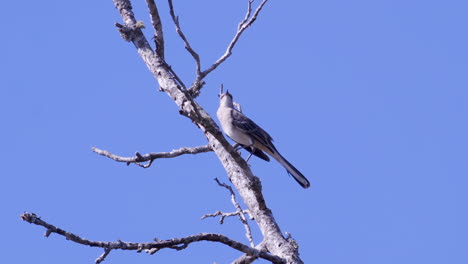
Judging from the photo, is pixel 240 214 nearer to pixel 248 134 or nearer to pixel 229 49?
pixel 229 49

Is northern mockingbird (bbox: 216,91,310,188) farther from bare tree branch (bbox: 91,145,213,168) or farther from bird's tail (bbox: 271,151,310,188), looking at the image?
bare tree branch (bbox: 91,145,213,168)

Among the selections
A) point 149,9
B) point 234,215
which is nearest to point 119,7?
point 149,9

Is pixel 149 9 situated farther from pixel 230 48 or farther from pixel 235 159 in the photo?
pixel 235 159

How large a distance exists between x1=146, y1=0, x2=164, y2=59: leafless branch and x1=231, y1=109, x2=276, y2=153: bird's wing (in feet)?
7.67

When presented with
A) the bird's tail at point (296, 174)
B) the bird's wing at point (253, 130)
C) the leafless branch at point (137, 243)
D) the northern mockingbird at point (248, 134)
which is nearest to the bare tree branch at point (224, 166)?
the leafless branch at point (137, 243)

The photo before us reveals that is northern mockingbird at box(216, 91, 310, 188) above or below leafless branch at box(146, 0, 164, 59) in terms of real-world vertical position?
above

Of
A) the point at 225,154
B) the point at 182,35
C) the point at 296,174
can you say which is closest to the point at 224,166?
the point at 225,154

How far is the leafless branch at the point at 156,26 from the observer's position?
5836 mm

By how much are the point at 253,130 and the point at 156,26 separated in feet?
8.97

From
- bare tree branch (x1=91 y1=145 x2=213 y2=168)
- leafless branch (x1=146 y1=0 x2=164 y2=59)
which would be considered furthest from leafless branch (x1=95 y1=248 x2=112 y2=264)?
leafless branch (x1=146 y1=0 x2=164 y2=59)

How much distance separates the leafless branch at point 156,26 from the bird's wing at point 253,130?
2.34 meters

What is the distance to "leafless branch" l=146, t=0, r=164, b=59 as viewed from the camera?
19.1ft

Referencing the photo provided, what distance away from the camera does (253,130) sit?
8.35 metres

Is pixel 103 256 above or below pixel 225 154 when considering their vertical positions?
below
